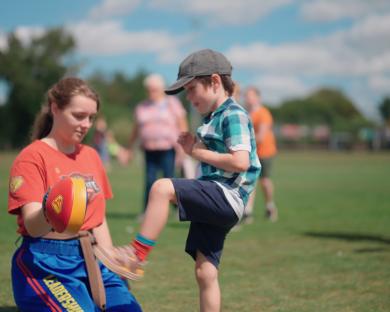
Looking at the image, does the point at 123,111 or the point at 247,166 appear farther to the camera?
the point at 123,111

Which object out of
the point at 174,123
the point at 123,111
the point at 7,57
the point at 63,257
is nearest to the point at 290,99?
the point at 123,111

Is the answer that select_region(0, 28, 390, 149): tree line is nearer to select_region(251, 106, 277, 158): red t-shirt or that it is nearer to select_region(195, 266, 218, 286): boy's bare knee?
select_region(251, 106, 277, 158): red t-shirt

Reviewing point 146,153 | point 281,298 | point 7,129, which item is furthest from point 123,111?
point 281,298

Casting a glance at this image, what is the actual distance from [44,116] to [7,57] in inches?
2553

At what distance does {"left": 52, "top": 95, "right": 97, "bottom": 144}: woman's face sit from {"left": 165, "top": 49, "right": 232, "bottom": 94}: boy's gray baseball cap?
1.82 feet

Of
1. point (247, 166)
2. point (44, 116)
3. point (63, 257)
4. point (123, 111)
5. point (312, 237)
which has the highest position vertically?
point (123, 111)

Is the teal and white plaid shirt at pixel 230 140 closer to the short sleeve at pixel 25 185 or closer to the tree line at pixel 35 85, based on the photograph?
the short sleeve at pixel 25 185

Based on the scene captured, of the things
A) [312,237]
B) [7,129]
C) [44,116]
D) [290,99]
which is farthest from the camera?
[290,99]

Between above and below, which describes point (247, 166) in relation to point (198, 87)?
below

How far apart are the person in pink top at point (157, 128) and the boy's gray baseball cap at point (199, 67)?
561 cm

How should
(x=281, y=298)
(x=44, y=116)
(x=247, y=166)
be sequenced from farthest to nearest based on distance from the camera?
(x=281, y=298), (x=44, y=116), (x=247, y=166)

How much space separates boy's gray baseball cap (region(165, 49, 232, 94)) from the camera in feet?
11.0

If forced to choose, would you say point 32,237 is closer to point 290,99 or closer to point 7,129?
point 7,129

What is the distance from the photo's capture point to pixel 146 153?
364 inches
